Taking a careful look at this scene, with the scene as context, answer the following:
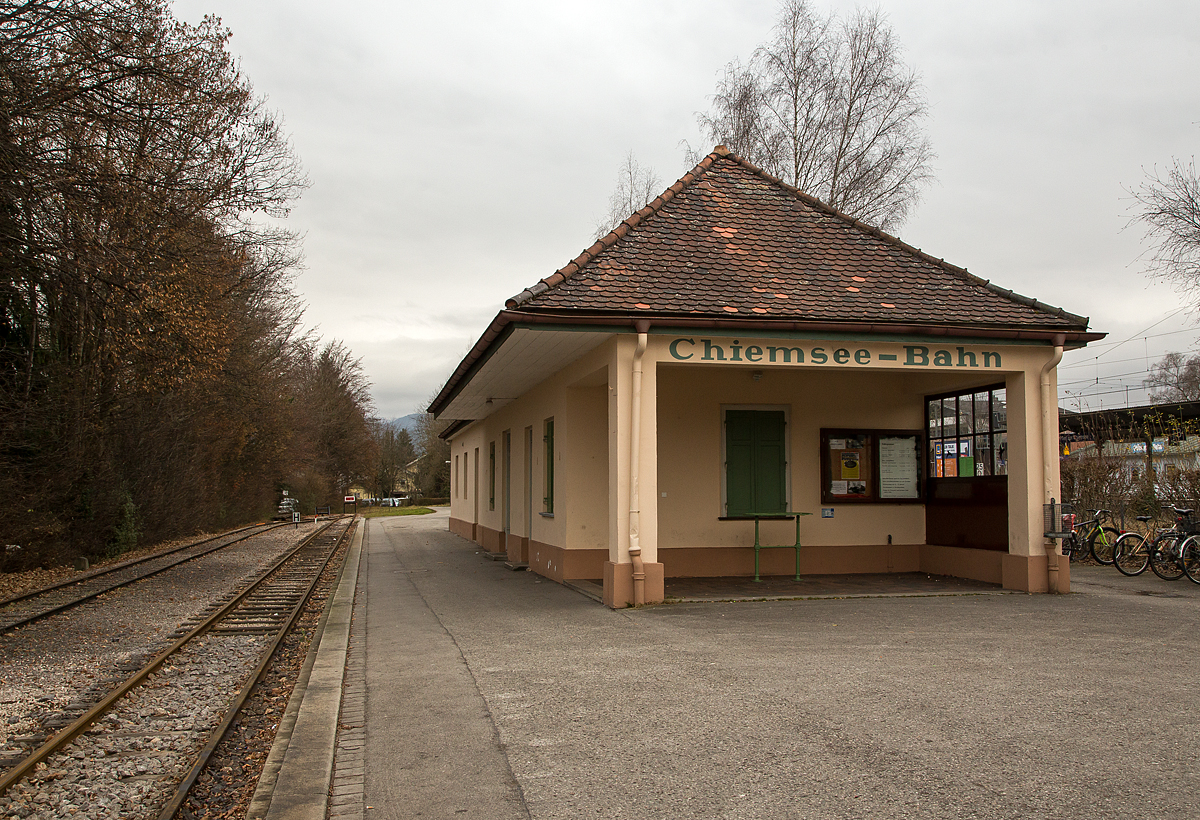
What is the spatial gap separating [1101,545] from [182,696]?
13.8 m

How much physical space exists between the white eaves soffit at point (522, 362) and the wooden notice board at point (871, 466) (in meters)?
4.00

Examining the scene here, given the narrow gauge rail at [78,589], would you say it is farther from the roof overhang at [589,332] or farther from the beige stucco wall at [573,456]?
the beige stucco wall at [573,456]

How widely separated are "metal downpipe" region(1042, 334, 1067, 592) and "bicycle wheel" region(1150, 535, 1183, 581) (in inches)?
91.7

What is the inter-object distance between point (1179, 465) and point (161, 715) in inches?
623

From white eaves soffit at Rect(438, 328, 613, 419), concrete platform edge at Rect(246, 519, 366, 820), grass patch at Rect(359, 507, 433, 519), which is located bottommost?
grass patch at Rect(359, 507, 433, 519)

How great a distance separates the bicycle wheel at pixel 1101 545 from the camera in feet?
47.0

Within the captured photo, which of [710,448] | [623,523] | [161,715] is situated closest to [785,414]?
[710,448]

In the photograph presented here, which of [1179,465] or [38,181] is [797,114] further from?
[38,181]

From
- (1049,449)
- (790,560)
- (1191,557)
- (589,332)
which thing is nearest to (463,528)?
(790,560)

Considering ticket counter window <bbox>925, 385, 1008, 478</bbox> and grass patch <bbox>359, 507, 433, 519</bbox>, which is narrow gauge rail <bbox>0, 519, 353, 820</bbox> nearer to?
ticket counter window <bbox>925, 385, 1008, 478</bbox>

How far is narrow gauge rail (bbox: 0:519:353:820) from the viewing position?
4648mm

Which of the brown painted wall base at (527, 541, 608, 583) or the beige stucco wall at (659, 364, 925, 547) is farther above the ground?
the beige stucco wall at (659, 364, 925, 547)

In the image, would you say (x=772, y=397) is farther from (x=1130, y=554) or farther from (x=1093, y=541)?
(x=1093, y=541)

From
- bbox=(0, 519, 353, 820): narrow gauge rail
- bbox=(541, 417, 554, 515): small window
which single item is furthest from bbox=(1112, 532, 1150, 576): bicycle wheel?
bbox=(0, 519, 353, 820): narrow gauge rail
